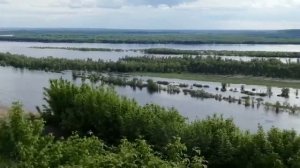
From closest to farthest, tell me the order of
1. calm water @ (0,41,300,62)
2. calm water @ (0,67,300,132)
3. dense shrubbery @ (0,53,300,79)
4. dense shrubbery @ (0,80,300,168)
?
1. dense shrubbery @ (0,80,300,168)
2. calm water @ (0,67,300,132)
3. dense shrubbery @ (0,53,300,79)
4. calm water @ (0,41,300,62)

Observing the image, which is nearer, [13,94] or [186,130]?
[186,130]

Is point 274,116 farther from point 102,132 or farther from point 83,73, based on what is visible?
point 83,73

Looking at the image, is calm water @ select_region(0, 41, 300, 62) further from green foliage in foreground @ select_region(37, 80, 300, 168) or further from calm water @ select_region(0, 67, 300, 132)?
green foliage in foreground @ select_region(37, 80, 300, 168)

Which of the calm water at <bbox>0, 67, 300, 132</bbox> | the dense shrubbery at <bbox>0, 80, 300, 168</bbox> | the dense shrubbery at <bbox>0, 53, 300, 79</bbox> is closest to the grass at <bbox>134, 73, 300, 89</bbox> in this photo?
the dense shrubbery at <bbox>0, 53, 300, 79</bbox>

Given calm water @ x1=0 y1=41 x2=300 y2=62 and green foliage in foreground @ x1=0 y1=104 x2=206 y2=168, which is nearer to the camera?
green foliage in foreground @ x1=0 y1=104 x2=206 y2=168

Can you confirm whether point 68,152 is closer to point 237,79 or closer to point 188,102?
point 188,102

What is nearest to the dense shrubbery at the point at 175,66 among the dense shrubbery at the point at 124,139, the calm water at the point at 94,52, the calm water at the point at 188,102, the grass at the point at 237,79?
the grass at the point at 237,79

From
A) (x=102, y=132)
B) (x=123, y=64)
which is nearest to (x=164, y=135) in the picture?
(x=102, y=132)
